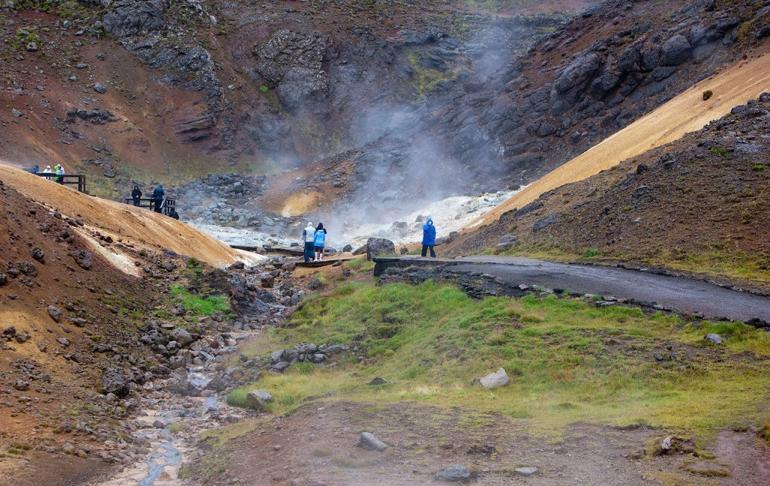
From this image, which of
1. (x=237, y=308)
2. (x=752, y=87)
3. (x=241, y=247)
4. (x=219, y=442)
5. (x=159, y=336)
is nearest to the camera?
(x=219, y=442)

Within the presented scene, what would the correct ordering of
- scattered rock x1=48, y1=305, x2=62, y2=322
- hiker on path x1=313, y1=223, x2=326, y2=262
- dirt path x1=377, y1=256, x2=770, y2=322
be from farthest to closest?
hiker on path x1=313, y1=223, x2=326, y2=262 < scattered rock x1=48, y1=305, x2=62, y2=322 < dirt path x1=377, y1=256, x2=770, y2=322

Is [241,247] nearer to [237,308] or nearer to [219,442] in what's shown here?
[237,308]

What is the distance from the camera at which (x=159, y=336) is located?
63.2ft

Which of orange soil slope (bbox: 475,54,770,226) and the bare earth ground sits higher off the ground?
orange soil slope (bbox: 475,54,770,226)

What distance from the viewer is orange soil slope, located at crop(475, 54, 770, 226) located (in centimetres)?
2909

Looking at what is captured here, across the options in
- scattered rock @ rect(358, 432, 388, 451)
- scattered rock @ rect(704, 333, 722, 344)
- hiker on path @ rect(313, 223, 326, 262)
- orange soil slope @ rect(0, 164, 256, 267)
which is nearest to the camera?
scattered rock @ rect(358, 432, 388, 451)

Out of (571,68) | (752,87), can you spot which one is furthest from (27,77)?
(752,87)

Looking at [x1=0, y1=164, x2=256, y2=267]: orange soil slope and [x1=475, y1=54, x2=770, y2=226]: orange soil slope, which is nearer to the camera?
[x1=0, y1=164, x2=256, y2=267]: orange soil slope

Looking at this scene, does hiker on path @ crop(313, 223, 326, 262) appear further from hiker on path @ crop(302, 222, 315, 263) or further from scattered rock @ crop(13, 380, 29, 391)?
scattered rock @ crop(13, 380, 29, 391)

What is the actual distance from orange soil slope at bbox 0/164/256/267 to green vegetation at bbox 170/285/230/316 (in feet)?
11.5

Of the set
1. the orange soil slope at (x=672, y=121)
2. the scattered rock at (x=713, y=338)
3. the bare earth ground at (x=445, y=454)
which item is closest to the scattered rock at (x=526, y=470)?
the bare earth ground at (x=445, y=454)

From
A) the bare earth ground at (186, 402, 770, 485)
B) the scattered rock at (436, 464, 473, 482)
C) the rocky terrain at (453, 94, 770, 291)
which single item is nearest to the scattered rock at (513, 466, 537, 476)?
the bare earth ground at (186, 402, 770, 485)

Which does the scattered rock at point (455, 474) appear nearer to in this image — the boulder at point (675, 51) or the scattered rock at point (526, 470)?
the scattered rock at point (526, 470)

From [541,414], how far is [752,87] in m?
20.7
